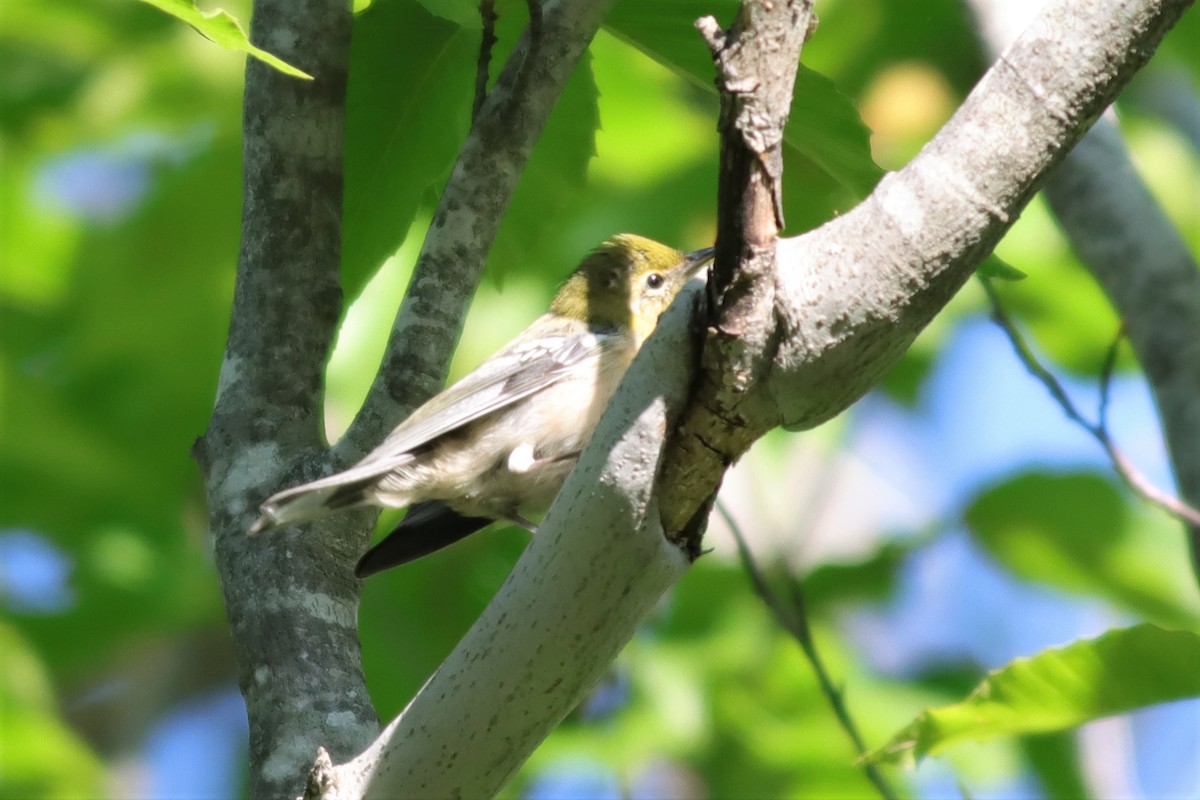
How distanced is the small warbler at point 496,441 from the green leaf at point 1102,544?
1.90 m

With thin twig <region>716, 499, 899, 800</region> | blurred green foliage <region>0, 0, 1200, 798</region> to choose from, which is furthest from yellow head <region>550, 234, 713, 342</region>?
thin twig <region>716, 499, 899, 800</region>

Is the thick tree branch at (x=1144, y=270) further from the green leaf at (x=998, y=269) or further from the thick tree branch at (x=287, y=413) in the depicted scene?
the thick tree branch at (x=287, y=413)

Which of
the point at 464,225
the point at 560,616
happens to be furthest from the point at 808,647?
the point at 560,616

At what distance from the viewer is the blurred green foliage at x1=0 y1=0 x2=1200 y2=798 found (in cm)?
452

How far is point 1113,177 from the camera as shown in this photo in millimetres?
4340

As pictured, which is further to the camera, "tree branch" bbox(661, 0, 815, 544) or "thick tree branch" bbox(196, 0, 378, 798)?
"thick tree branch" bbox(196, 0, 378, 798)

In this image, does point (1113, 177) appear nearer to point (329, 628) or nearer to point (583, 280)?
point (583, 280)

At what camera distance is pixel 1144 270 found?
4.14 meters

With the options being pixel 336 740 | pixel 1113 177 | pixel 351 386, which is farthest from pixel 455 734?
pixel 1113 177

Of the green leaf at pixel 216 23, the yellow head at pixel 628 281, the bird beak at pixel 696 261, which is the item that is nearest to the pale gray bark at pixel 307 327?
the green leaf at pixel 216 23

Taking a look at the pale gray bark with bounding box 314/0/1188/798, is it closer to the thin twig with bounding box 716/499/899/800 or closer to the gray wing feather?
the gray wing feather

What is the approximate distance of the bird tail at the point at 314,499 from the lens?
2.62m

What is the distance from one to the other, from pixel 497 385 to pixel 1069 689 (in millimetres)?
1784

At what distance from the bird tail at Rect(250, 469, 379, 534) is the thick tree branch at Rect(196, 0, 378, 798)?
0.08m
